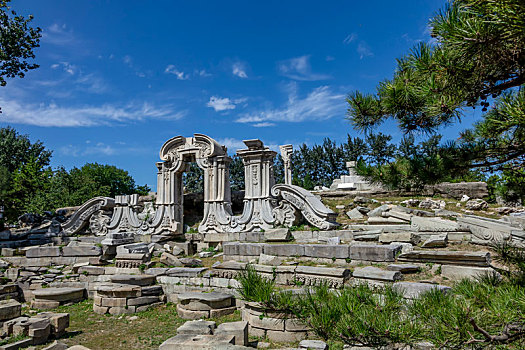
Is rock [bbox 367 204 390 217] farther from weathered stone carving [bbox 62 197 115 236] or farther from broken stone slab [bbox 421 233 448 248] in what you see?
weathered stone carving [bbox 62 197 115 236]

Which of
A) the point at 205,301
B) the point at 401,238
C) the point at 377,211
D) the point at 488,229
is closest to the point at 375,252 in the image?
the point at 401,238

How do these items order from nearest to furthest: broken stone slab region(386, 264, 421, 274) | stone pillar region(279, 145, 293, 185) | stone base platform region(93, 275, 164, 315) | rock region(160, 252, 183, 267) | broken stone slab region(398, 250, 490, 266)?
broken stone slab region(398, 250, 490, 266) → broken stone slab region(386, 264, 421, 274) → stone base platform region(93, 275, 164, 315) → rock region(160, 252, 183, 267) → stone pillar region(279, 145, 293, 185)

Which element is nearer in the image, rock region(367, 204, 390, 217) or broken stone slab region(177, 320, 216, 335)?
broken stone slab region(177, 320, 216, 335)

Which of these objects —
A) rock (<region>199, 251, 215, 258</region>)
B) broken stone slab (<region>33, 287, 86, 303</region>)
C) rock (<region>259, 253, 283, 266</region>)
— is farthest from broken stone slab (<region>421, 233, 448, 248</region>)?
broken stone slab (<region>33, 287, 86, 303</region>)

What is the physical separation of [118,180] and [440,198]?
24.2m

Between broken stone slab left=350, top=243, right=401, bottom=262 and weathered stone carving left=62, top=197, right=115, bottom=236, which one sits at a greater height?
weathered stone carving left=62, top=197, right=115, bottom=236

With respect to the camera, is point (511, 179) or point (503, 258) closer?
point (503, 258)

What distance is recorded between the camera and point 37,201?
19.6m

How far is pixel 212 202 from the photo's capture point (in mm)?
11250

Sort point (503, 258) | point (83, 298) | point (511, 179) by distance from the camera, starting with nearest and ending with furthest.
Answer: point (503, 258), point (511, 179), point (83, 298)

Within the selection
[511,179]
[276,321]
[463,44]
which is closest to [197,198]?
[276,321]

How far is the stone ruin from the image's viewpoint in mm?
5782

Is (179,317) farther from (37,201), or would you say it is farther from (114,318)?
(37,201)

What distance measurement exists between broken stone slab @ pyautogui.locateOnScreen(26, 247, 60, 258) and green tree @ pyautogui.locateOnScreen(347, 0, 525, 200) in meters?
10.1
